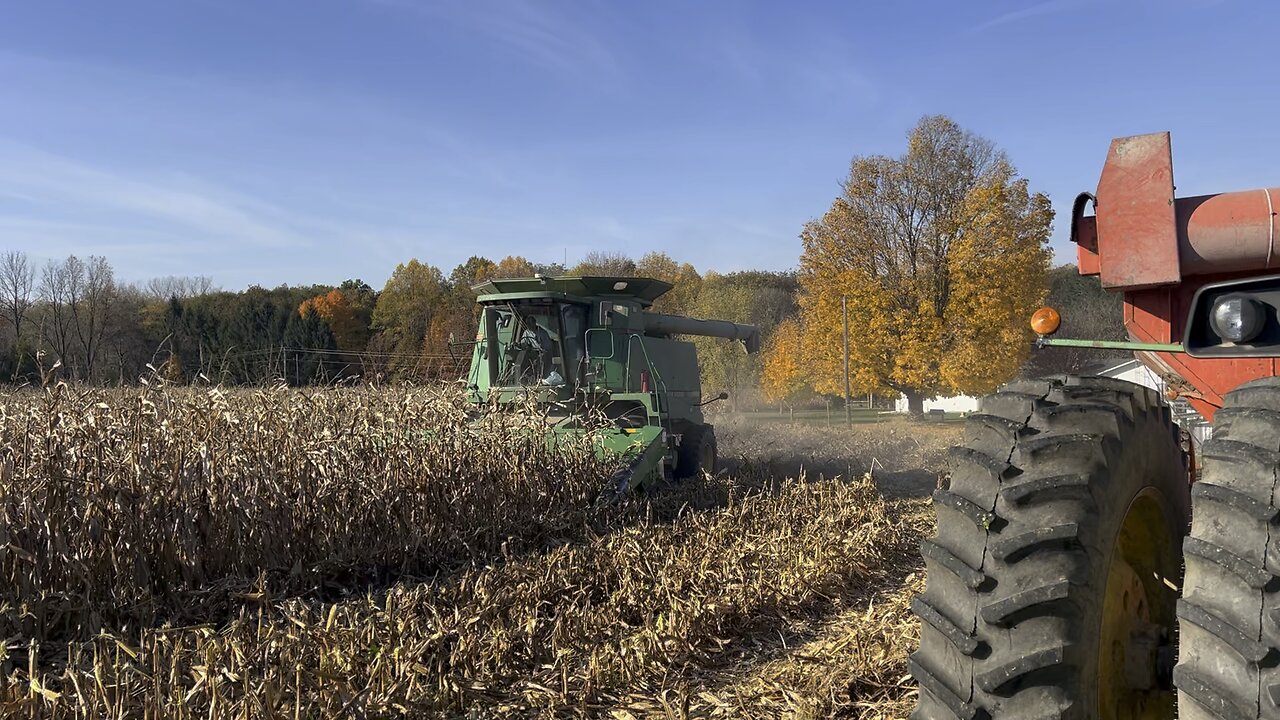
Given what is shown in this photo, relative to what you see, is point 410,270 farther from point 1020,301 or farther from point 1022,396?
point 1022,396

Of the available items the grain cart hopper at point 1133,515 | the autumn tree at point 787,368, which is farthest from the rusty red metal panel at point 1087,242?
the autumn tree at point 787,368

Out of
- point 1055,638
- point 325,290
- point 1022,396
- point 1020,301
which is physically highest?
point 325,290

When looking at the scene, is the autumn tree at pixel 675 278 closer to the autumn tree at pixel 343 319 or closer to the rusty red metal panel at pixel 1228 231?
the autumn tree at pixel 343 319

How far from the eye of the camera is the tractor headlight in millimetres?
2162

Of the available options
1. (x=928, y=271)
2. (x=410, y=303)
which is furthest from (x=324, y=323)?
(x=928, y=271)

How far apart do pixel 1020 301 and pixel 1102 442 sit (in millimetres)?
19594

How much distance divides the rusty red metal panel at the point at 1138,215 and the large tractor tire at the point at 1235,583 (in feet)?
2.67

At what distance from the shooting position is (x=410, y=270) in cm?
5388

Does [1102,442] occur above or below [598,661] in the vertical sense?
above

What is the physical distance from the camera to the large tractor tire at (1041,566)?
1.81m

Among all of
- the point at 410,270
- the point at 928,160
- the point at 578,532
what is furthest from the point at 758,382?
the point at 578,532

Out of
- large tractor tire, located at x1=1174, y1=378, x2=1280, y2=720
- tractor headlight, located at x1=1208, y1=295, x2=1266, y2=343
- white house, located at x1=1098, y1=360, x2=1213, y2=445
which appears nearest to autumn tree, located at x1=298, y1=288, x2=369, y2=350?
white house, located at x1=1098, y1=360, x2=1213, y2=445

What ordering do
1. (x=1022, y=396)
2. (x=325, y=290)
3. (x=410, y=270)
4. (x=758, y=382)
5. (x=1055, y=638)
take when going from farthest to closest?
(x=410, y=270) → (x=325, y=290) → (x=758, y=382) → (x=1022, y=396) → (x=1055, y=638)

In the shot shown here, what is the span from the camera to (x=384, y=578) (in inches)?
223
